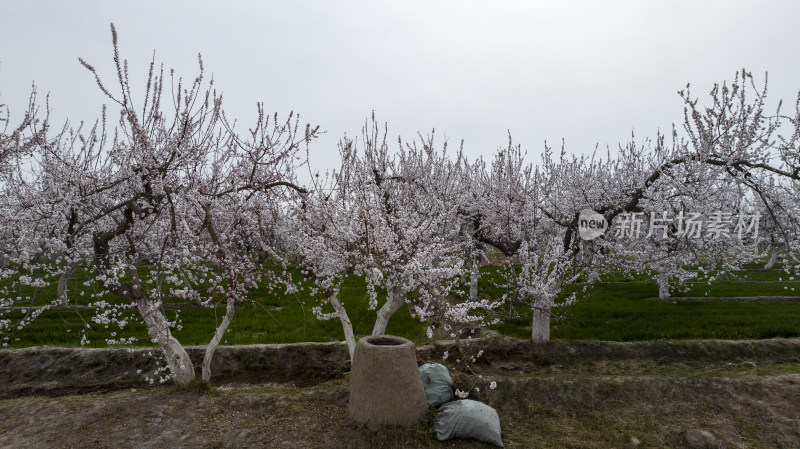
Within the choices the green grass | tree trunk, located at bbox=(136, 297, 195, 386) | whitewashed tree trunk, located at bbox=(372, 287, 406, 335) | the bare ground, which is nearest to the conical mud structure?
the bare ground

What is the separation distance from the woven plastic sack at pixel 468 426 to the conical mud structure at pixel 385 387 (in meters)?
0.33

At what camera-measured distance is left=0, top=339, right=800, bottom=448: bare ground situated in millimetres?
5355

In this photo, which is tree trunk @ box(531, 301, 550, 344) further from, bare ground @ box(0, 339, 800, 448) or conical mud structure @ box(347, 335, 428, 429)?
conical mud structure @ box(347, 335, 428, 429)

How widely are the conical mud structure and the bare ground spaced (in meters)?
0.15

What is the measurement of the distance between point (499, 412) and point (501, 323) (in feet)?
13.1

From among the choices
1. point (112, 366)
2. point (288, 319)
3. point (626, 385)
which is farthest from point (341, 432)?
point (288, 319)

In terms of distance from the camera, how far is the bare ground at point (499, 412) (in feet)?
17.6

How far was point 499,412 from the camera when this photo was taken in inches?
243

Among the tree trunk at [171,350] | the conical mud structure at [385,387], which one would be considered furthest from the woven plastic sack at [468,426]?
the tree trunk at [171,350]

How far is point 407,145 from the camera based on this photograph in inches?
431

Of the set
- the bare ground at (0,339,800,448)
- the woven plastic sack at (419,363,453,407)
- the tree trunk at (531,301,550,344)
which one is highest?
the tree trunk at (531,301,550,344)

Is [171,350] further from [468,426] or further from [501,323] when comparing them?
[501,323]

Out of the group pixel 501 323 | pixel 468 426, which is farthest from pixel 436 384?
pixel 501 323

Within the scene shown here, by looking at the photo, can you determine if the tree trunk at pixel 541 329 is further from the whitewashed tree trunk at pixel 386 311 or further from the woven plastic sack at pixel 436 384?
the woven plastic sack at pixel 436 384
